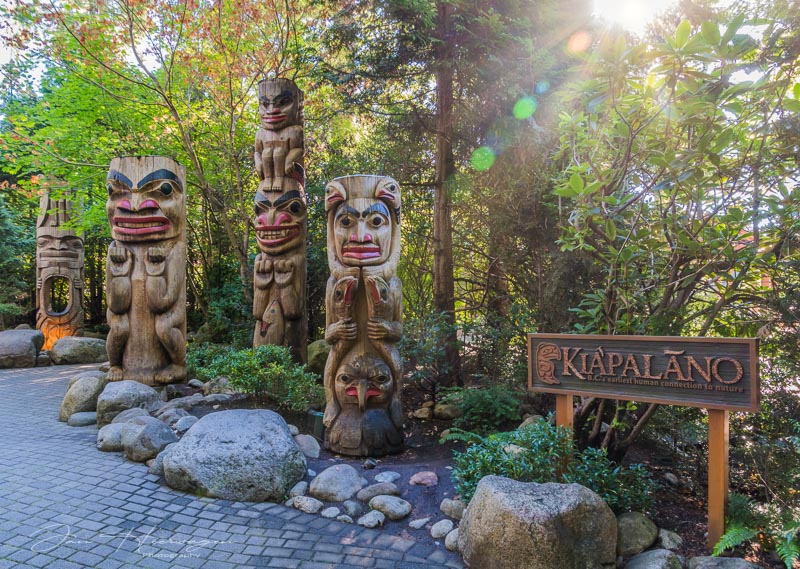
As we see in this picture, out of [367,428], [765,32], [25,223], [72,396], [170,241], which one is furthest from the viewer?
[25,223]

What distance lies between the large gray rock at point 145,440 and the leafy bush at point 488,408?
3019mm

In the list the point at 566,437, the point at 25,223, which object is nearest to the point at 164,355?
the point at 566,437

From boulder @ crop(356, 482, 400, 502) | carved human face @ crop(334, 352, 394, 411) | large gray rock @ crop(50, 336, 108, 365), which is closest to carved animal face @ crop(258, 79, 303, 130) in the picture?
carved human face @ crop(334, 352, 394, 411)

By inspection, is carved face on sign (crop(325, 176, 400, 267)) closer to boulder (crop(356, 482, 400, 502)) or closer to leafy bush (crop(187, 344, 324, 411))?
leafy bush (crop(187, 344, 324, 411))

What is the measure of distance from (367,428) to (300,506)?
3.93ft

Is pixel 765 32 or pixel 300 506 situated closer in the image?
pixel 765 32

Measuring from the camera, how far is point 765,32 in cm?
305

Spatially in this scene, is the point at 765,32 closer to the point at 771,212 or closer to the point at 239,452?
the point at 771,212

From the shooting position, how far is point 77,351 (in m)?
11.1

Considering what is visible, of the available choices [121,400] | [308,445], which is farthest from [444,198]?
[121,400]

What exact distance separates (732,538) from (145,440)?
4.74 meters

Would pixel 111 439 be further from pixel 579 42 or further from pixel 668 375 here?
pixel 579 42
